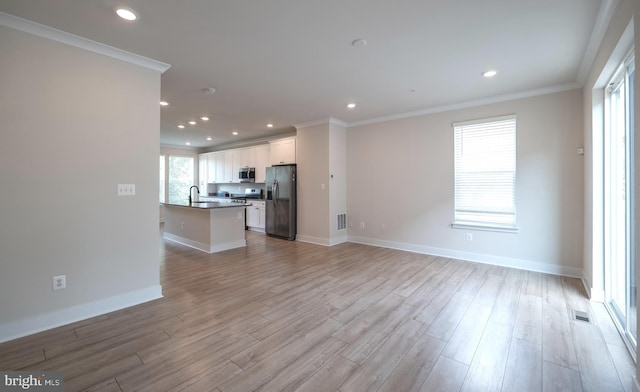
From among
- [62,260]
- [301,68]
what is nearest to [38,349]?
[62,260]

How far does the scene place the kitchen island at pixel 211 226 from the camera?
515 centimetres

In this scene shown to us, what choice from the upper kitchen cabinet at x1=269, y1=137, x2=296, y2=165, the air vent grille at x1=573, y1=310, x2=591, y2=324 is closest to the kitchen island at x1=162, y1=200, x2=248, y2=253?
the upper kitchen cabinet at x1=269, y1=137, x2=296, y2=165

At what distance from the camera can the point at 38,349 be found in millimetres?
2094

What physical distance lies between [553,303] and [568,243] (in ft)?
4.57

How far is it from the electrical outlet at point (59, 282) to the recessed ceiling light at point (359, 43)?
3.59 metres

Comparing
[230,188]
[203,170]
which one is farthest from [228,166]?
[203,170]

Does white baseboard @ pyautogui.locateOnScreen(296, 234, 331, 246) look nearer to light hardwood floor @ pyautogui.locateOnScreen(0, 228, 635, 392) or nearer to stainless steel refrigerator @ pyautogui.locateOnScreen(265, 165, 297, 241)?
stainless steel refrigerator @ pyautogui.locateOnScreen(265, 165, 297, 241)

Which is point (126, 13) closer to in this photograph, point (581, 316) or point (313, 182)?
point (313, 182)

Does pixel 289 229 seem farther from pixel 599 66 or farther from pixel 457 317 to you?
pixel 599 66

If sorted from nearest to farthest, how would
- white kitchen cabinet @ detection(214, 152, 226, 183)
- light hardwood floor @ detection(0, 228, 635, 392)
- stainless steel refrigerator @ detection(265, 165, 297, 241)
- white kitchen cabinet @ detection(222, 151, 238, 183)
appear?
light hardwood floor @ detection(0, 228, 635, 392)
stainless steel refrigerator @ detection(265, 165, 297, 241)
white kitchen cabinet @ detection(222, 151, 238, 183)
white kitchen cabinet @ detection(214, 152, 226, 183)

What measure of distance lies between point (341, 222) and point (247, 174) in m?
3.45

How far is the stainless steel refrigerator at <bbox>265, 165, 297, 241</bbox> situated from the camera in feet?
20.9

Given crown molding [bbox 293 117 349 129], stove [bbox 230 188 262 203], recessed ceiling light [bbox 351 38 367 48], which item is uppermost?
crown molding [bbox 293 117 349 129]

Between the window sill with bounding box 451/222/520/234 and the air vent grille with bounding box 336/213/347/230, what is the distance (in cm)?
231
